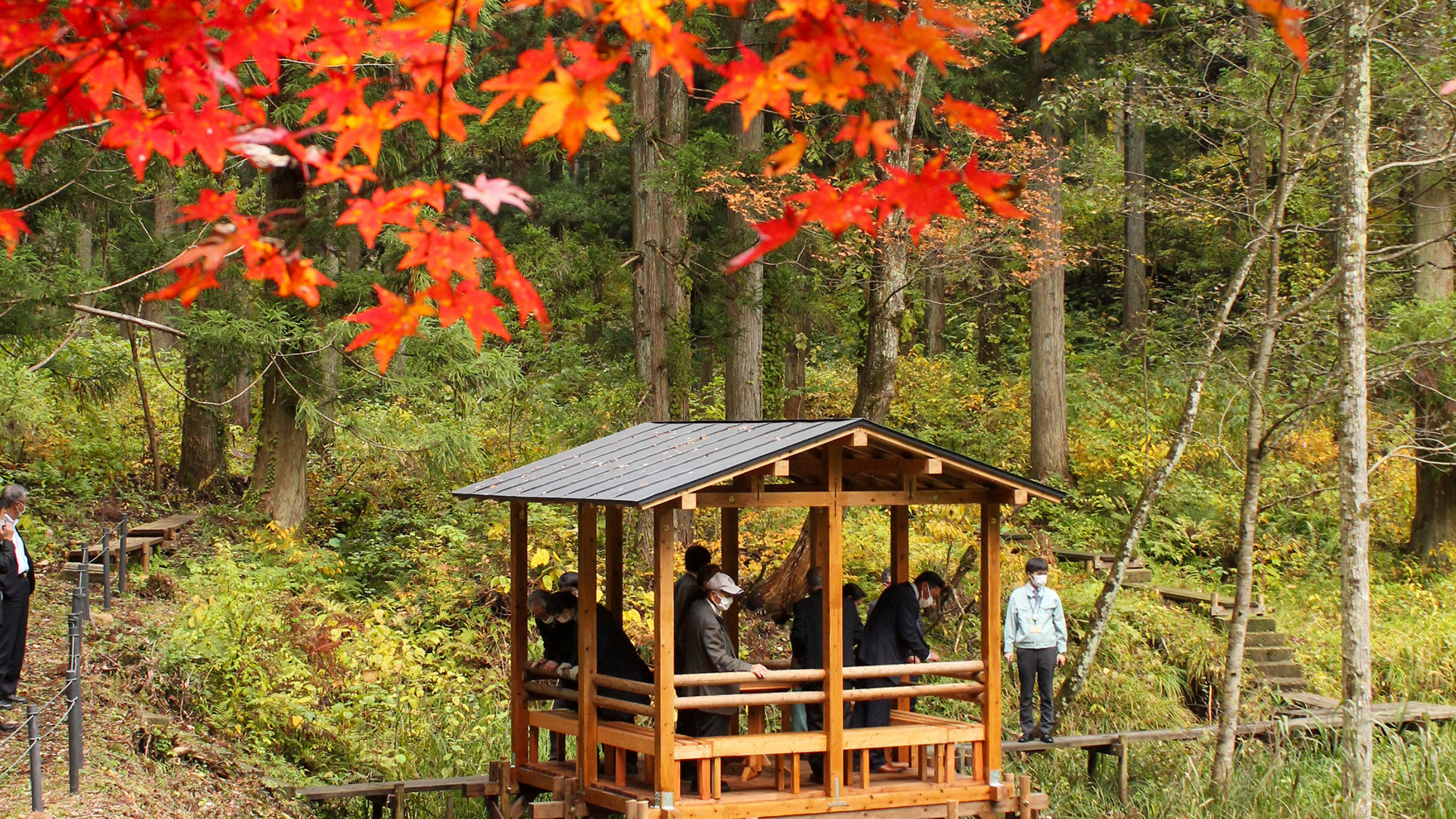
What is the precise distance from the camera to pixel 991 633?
9.06m

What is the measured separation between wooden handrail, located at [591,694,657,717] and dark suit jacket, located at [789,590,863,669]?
120cm

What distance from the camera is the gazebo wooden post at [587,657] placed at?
862 cm

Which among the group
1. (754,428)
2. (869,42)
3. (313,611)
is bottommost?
(313,611)

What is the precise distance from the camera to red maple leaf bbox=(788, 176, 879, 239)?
3.10 m

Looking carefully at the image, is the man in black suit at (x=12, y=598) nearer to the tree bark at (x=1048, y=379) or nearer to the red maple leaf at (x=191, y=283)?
the red maple leaf at (x=191, y=283)

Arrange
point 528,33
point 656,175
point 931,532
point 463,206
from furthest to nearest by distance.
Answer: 1. point 463,206
2. point 528,33
3. point 931,532
4. point 656,175

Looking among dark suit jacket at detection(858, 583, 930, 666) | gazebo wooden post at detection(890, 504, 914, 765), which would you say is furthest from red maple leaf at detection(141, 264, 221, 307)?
gazebo wooden post at detection(890, 504, 914, 765)

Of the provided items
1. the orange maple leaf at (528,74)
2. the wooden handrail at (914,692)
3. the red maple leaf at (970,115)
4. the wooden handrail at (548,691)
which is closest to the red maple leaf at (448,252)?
the orange maple leaf at (528,74)

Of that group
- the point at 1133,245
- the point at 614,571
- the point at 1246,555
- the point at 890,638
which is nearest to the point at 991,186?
the point at 890,638

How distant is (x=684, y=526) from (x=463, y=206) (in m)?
15.6

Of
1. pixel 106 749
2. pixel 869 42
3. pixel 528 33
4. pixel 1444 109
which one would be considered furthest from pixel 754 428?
pixel 528 33

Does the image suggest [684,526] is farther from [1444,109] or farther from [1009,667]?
[1444,109]

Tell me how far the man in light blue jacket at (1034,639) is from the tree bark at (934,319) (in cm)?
1391

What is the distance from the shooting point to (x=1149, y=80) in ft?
60.8
